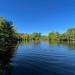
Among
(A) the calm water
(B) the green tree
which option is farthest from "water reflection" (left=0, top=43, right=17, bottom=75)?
(B) the green tree

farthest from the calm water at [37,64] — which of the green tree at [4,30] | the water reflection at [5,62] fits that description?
the green tree at [4,30]

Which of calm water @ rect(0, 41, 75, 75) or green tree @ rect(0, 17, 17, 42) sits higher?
green tree @ rect(0, 17, 17, 42)

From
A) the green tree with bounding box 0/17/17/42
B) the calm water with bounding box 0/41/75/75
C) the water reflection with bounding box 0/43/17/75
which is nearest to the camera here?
the water reflection with bounding box 0/43/17/75

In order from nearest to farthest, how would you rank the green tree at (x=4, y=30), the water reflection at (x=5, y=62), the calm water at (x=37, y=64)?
the water reflection at (x=5, y=62) < the calm water at (x=37, y=64) < the green tree at (x=4, y=30)

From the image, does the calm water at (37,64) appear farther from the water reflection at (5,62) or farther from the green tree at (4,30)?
the green tree at (4,30)

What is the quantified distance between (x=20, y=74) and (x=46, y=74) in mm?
2802

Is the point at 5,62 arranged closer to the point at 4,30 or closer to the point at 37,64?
the point at 37,64

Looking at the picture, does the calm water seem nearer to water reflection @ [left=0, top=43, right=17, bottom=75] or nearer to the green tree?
water reflection @ [left=0, top=43, right=17, bottom=75]

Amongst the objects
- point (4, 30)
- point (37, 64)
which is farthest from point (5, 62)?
point (4, 30)

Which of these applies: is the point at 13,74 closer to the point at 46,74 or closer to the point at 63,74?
the point at 46,74

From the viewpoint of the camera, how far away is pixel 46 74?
15.6m

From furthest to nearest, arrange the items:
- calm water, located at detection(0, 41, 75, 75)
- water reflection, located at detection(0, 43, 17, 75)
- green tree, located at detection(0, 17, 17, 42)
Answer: green tree, located at detection(0, 17, 17, 42)
calm water, located at detection(0, 41, 75, 75)
water reflection, located at detection(0, 43, 17, 75)

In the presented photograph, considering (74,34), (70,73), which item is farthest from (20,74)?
(74,34)

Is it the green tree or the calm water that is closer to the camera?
the calm water
